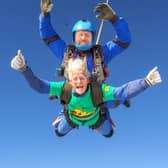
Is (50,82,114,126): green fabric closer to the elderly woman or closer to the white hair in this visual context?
the elderly woman

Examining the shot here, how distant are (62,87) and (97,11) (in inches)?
56.3

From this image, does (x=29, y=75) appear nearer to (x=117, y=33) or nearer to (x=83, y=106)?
(x=83, y=106)

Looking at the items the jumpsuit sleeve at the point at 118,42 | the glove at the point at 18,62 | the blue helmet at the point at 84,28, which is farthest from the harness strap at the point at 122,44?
the glove at the point at 18,62

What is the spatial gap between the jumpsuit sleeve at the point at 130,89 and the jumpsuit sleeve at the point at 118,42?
1.29 metres

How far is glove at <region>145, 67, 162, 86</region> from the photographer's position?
28.7 feet

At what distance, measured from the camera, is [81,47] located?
998 cm

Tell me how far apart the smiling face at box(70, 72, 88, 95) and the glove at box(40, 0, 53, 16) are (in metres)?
1.53

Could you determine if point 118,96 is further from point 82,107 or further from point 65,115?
point 65,115

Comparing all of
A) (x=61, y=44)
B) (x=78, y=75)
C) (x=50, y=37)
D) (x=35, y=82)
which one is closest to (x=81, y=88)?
(x=78, y=75)

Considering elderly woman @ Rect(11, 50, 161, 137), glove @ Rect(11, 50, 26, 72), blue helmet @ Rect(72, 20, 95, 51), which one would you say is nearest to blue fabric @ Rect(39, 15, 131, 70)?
blue helmet @ Rect(72, 20, 95, 51)

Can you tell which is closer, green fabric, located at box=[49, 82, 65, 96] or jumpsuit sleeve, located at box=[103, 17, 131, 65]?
green fabric, located at box=[49, 82, 65, 96]

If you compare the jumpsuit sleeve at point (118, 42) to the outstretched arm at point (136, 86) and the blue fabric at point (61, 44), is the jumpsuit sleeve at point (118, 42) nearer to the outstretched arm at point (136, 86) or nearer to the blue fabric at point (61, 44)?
the blue fabric at point (61, 44)

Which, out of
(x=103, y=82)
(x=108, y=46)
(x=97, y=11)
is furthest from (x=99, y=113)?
(x=97, y=11)

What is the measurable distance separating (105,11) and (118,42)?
0.82 metres
